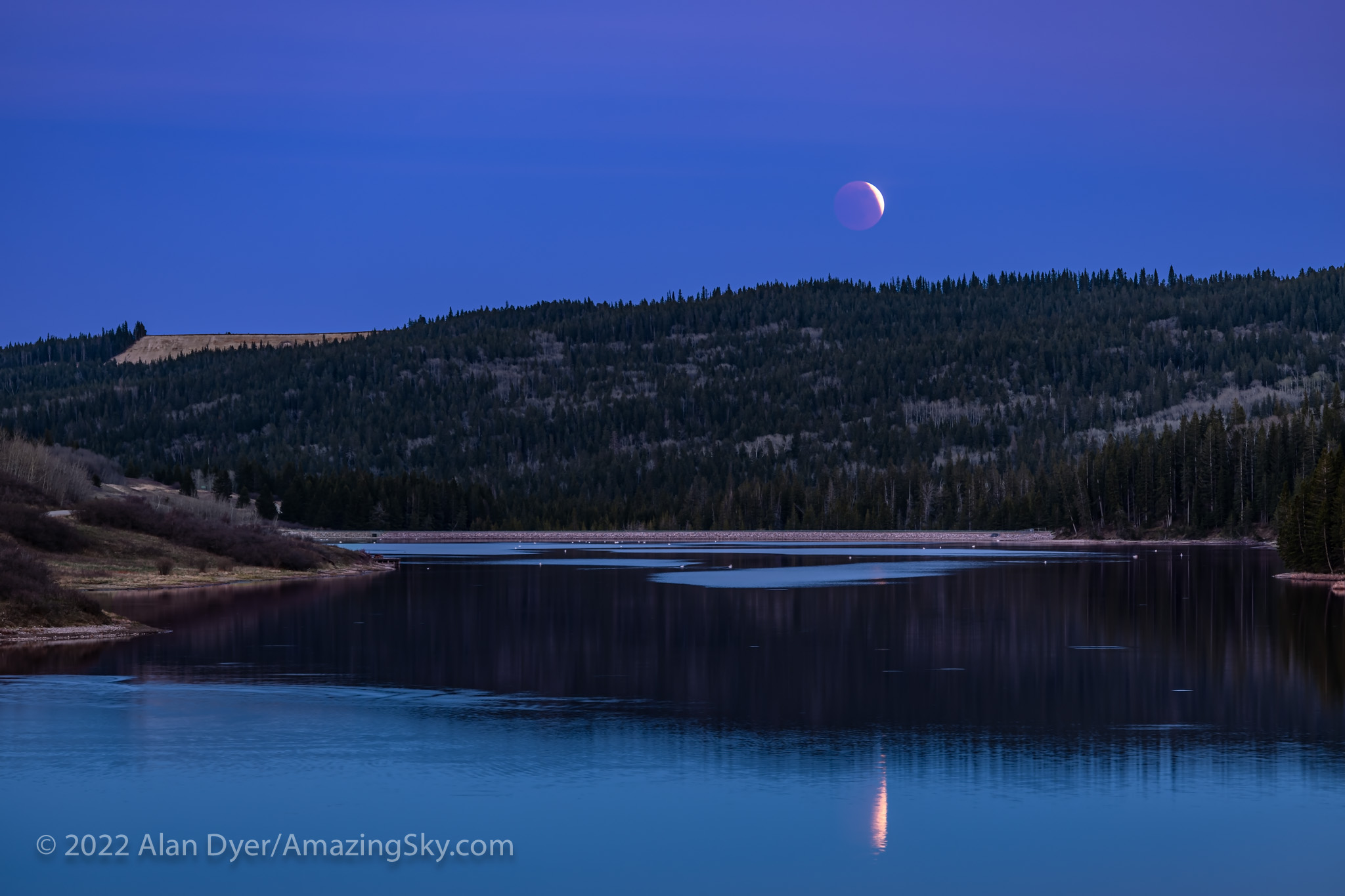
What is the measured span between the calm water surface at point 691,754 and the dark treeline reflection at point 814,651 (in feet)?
0.62

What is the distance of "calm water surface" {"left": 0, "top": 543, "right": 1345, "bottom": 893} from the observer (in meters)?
18.0

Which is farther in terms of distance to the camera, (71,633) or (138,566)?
(138,566)

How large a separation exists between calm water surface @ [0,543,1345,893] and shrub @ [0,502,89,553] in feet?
62.1

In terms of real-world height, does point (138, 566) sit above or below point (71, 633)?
above

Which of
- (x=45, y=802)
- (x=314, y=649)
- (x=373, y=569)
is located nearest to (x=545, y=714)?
(x=45, y=802)

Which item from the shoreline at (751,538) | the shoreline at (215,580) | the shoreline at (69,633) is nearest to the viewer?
the shoreline at (69,633)

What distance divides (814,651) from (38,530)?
42815mm

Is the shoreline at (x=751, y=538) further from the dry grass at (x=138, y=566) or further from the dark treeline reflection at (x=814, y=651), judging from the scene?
the dark treeline reflection at (x=814, y=651)

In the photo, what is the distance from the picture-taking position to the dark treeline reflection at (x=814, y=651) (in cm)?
2975

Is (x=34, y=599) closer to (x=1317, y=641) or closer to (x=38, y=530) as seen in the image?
(x=38, y=530)

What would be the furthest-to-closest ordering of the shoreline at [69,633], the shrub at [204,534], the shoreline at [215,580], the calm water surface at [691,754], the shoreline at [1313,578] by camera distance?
the shrub at [204,534]
the shoreline at [1313,578]
the shoreline at [215,580]
the shoreline at [69,633]
the calm water surface at [691,754]

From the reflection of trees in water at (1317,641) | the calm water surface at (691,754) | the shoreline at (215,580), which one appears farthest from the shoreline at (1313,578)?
the shoreline at (215,580)

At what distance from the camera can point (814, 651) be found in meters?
39.5

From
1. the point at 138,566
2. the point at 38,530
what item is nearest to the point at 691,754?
the point at 38,530
